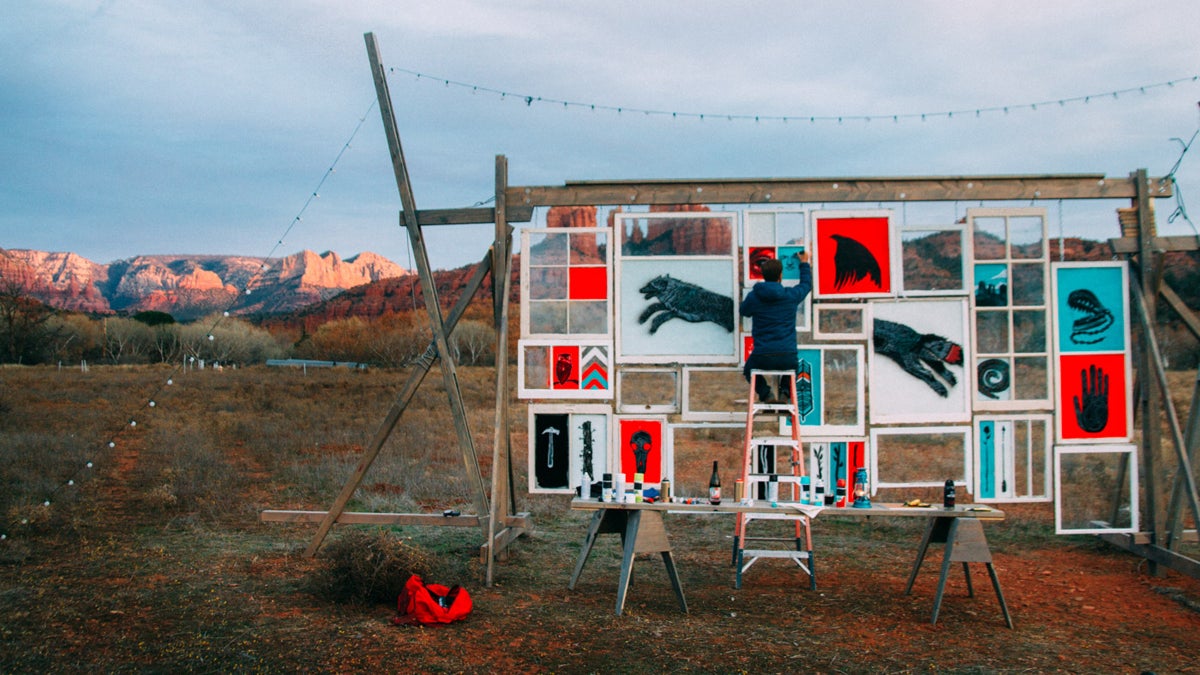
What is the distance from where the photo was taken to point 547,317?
8.48 meters

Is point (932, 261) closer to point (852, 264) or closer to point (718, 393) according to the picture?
point (852, 264)

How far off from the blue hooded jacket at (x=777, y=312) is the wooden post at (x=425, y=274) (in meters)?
2.74

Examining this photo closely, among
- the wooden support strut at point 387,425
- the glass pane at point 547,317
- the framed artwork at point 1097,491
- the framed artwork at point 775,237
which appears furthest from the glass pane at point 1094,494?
the wooden support strut at point 387,425

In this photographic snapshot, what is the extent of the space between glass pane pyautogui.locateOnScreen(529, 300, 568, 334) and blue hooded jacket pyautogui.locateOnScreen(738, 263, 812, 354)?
1898 mm

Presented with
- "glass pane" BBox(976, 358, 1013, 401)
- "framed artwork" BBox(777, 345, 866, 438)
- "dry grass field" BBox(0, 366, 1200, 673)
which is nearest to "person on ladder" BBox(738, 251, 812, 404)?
"framed artwork" BBox(777, 345, 866, 438)

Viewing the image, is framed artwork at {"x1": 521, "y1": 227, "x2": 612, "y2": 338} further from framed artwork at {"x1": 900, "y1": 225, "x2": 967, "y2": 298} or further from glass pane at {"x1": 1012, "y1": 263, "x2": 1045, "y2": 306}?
glass pane at {"x1": 1012, "y1": 263, "x2": 1045, "y2": 306}

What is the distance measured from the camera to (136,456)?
49.4ft

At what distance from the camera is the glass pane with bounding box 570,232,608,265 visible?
8.42 metres

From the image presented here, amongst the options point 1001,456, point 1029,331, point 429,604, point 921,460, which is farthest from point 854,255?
point 921,460

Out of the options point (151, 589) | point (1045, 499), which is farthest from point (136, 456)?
point (1045, 499)

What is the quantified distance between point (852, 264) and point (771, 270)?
113 centimetres

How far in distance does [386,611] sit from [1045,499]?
5813 mm

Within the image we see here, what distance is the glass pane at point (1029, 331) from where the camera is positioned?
8.25 meters

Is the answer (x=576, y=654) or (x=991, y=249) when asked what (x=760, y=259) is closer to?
(x=991, y=249)
